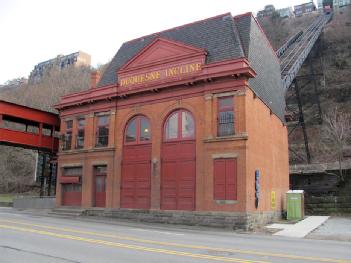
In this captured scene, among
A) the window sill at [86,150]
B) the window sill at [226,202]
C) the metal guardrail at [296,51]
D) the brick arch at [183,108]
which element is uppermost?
the metal guardrail at [296,51]

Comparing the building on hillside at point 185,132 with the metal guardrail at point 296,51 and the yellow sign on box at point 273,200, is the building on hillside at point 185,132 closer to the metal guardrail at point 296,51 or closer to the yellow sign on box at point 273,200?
→ the yellow sign on box at point 273,200

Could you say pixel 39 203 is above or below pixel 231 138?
below

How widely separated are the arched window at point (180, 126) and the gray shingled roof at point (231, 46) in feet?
11.7

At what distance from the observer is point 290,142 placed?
57.5 metres

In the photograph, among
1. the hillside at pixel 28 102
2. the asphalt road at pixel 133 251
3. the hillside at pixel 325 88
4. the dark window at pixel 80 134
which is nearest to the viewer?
the asphalt road at pixel 133 251

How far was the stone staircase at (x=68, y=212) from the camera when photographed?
2720 centimetres

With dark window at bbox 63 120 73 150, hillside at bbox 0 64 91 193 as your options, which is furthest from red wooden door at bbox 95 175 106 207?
hillside at bbox 0 64 91 193

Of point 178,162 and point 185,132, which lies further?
point 185,132

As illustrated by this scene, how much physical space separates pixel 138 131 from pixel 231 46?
7.81 m

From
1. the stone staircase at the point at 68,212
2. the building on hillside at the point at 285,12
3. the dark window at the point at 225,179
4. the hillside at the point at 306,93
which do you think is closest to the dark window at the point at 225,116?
the dark window at the point at 225,179

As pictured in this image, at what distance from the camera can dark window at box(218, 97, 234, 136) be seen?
22672 millimetres

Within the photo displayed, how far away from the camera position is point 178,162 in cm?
2408

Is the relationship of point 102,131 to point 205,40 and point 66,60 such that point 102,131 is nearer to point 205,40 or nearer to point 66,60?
point 205,40

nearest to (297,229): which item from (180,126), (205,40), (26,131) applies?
(180,126)
